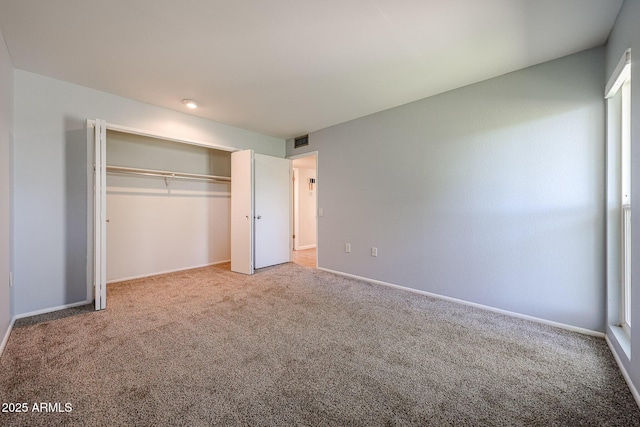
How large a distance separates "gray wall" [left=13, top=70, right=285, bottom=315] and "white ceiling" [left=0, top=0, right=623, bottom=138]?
21 centimetres

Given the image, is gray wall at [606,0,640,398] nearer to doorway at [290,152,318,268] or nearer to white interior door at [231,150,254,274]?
white interior door at [231,150,254,274]

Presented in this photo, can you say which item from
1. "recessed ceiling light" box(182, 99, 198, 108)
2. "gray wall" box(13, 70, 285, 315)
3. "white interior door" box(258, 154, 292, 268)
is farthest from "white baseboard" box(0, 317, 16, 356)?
"recessed ceiling light" box(182, 99, 198, 108)

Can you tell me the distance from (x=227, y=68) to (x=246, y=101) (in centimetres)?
75

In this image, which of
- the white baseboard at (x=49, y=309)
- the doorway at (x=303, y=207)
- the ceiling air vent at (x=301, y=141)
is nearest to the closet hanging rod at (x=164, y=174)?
the ceiling air vent at (x=301, y=141)

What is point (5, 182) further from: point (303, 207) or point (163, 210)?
point (303, 207)

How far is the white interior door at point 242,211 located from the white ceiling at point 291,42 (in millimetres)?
1225

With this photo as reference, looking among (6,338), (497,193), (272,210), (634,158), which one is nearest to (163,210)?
(272,210)

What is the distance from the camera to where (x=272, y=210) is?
4.57 m

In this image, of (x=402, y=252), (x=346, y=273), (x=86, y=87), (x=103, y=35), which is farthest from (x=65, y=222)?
(x=402, y=252)

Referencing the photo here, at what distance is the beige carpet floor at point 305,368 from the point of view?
1.35 metres

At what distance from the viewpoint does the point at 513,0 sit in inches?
66.2

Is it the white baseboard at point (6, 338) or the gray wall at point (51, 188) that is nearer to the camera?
the white baseboard at point (6, 338)

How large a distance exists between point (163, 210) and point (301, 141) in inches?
102

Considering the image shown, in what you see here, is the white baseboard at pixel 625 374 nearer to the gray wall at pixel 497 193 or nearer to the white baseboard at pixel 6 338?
the gray wall at pixel 497 193
